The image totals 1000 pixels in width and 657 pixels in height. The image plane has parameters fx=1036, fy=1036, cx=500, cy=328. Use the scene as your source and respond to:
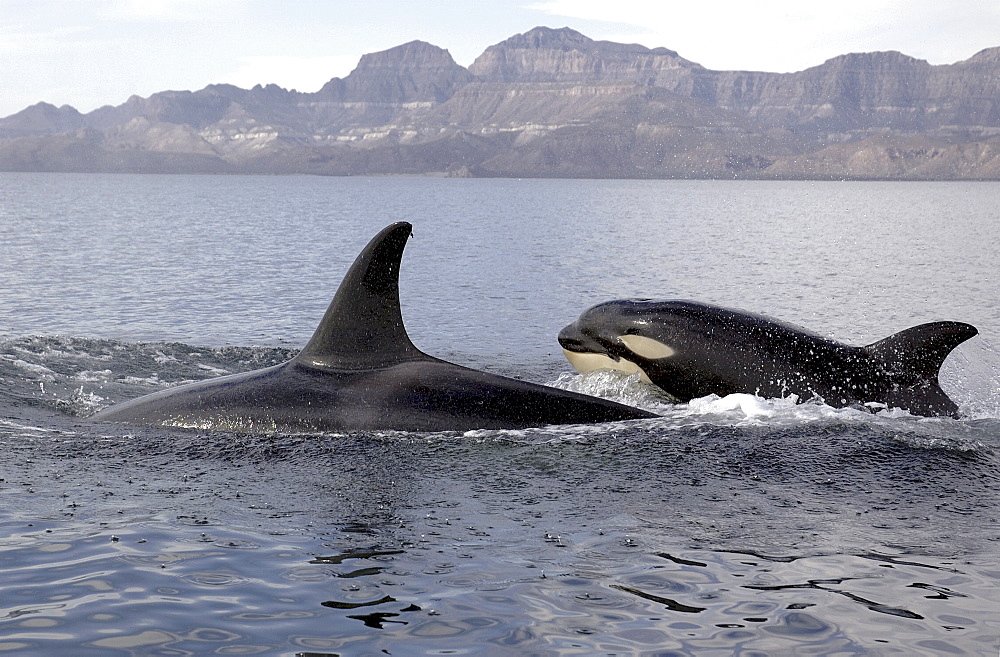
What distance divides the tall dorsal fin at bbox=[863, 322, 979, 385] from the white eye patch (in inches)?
102

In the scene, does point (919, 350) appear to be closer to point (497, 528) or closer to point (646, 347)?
point (646, 347)

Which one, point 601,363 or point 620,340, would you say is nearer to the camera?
point 620,340

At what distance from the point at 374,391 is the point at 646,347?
13.2 ft

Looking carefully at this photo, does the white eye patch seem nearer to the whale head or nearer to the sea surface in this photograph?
the whale head

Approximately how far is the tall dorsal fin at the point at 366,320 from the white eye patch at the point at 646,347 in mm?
3461

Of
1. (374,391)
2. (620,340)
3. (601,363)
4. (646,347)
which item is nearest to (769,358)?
(646,347)

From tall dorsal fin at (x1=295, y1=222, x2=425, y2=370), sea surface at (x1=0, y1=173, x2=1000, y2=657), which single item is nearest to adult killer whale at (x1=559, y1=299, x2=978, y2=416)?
sea surface at (x1=0, y1=173, x2=1000, y2=657)

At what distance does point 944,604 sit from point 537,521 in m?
3.40

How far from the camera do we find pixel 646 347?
13867 mm

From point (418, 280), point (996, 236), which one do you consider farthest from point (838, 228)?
point (418, 280)

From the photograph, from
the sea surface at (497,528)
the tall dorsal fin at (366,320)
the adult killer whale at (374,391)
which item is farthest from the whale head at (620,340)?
the tall dorsal fin at (366,320)

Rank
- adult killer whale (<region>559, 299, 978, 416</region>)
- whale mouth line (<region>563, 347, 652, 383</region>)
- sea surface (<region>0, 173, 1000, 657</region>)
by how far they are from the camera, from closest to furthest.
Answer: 1. sea surface (<region>0, 173, 1000, 657</region>)
2. adult killer whale (<region>559, 299, 978, 416</region>)
3. whale mouth line (<region>563, 347, 652, 383</region>)

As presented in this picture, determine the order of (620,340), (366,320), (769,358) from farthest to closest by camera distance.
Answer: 1. (620,340)
2. (769,358)
3. (366,320)

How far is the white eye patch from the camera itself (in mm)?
13695
